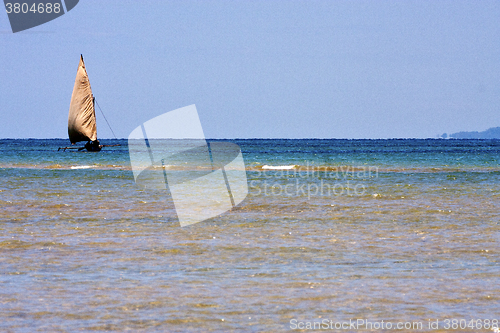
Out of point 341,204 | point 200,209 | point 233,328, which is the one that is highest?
point 233,328

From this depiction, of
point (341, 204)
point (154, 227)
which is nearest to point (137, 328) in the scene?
point (154, 227)

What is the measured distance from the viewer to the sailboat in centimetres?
5609

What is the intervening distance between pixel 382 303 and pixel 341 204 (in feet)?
44.6

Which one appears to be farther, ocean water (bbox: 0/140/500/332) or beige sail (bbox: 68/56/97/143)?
beige sail (bbox: 68/56/97/143)

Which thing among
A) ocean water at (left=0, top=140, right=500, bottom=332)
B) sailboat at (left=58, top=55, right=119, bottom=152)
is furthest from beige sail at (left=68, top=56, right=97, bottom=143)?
ocean water at (left=0, top=140, right=500, bottom=332)

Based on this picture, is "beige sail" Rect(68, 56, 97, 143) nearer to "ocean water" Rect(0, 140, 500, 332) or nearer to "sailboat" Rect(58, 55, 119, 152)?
"sailboat" Rect(58, 55, 119, 152)

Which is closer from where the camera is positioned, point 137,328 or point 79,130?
point 137,328

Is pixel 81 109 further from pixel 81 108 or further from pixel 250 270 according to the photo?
pixel 250 270

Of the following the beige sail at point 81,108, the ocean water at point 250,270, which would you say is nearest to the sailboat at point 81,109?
the beige sail at point 81,108

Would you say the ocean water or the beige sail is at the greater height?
the beige sail

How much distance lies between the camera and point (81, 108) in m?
56.6

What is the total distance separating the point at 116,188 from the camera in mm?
29078

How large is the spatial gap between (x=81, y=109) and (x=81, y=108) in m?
0.11

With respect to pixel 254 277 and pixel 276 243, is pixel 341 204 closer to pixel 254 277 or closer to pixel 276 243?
pixel 276 243
